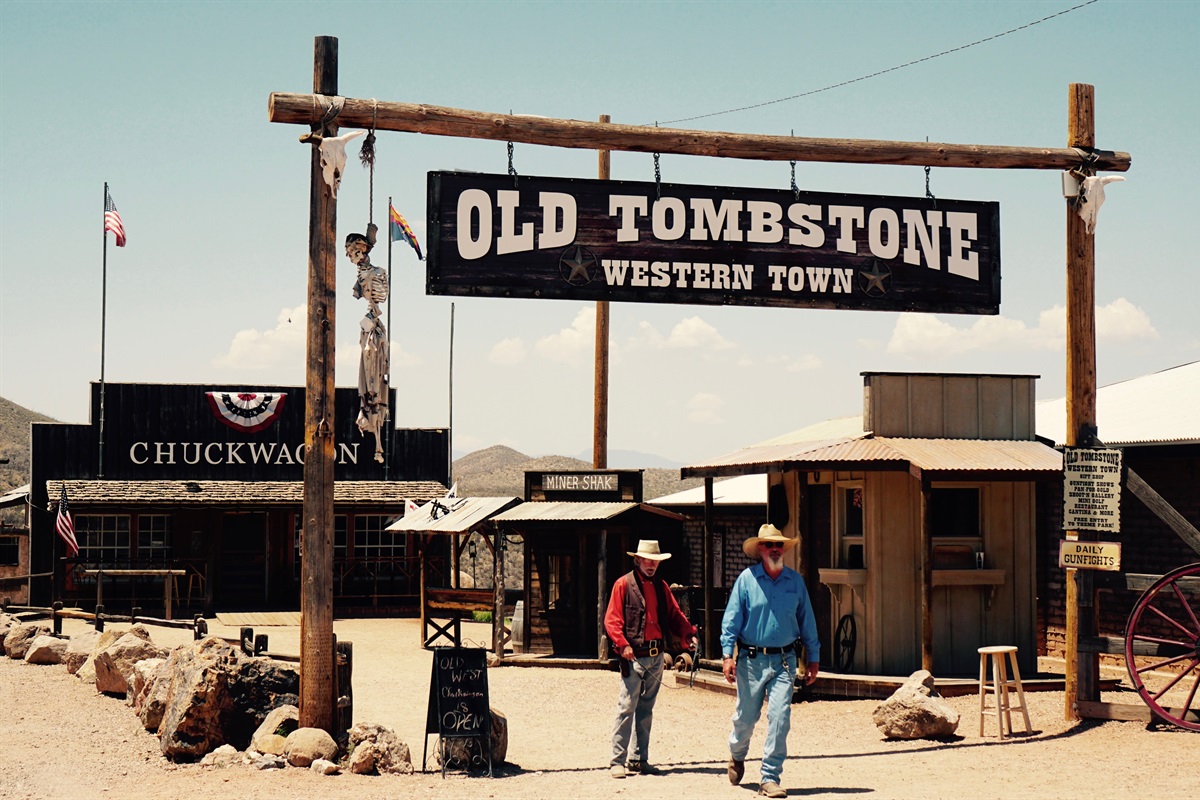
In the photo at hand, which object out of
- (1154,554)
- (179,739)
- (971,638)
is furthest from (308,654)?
(1154,554)

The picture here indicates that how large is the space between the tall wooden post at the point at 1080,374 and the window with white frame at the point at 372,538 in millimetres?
18705

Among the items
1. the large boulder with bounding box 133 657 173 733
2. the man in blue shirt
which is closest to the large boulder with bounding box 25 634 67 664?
the large boulder with bounding box 133 657 173 733

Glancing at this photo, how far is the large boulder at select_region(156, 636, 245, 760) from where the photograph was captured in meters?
11.4

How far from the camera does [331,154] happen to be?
1090 cm

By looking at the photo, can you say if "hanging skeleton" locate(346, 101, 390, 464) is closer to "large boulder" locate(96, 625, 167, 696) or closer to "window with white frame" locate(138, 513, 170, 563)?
"large boulder" locate(96, 625, 167, 696)

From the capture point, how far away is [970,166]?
12.8 metres

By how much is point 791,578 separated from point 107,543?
21.7 m

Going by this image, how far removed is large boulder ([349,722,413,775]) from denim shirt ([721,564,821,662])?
2761 mm

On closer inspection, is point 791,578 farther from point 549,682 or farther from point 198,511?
point 198,511

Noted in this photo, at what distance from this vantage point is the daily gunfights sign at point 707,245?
1166cm

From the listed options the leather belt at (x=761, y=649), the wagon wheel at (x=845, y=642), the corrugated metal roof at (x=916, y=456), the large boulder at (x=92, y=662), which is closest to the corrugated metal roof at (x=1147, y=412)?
the corrugated metal roof at (x=916, y=456)

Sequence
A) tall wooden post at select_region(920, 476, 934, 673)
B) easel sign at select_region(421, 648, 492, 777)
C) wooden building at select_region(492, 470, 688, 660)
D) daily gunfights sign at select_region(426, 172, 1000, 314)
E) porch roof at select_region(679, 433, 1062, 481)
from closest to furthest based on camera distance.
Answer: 1. easel sign at select_region(421, 648, 492, 777)
2. daily gunfights sign at select_region(426, 172, 1000, 314)
3. tall wooden post at select_region(920, 476, 934, 673)
4. porch roof at select_region(679, 433, 1062, 481)
5. wooden building at select_region(492, 470, 688, 660)

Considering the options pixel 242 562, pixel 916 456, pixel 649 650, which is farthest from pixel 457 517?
pixel 649 650

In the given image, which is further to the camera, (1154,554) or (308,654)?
(1154,554)
